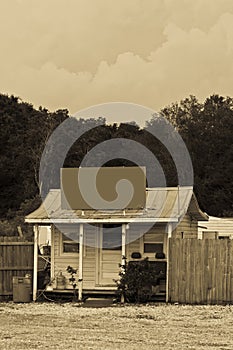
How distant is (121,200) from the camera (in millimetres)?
24734

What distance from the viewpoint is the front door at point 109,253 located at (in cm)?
2503

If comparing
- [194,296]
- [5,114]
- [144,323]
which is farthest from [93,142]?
[144,323]

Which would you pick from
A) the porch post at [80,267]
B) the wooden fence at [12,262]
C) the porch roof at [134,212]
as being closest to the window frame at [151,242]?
the porch roof at [134,212]

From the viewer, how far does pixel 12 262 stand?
24.9m

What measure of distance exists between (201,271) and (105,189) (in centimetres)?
413

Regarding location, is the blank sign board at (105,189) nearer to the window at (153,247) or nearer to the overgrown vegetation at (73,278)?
the window at (153,247)

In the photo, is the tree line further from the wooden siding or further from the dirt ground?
the dirt ground

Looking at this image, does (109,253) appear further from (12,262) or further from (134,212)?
(12,262)

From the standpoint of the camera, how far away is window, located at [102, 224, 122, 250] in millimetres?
25016

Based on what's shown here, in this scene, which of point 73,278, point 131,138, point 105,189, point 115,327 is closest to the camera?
point 115,327

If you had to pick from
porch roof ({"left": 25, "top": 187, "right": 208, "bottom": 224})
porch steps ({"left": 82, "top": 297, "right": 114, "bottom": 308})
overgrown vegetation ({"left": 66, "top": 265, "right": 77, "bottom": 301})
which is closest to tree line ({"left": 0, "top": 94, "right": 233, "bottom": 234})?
porch roof ({"left": 25, "top": 187, "right": 208, "bottom": 224})

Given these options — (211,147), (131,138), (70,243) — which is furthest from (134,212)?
(131,138)

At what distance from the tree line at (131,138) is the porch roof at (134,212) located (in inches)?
1127

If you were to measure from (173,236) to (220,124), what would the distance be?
39.8 meters
